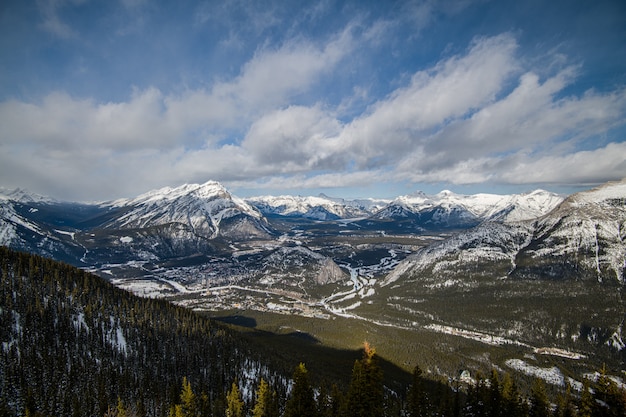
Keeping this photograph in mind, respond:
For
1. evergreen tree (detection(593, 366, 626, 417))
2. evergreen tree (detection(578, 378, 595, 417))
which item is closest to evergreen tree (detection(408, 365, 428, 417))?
evergreen tree (detection(578, 378, 595, 417))

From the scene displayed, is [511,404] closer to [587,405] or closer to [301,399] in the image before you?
[587,405]

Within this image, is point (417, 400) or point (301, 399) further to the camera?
point (417, 400)

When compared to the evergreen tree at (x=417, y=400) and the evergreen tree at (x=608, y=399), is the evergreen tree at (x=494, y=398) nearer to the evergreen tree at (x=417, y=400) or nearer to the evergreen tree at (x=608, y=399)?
the evergreen tree at (x=417, y=400)

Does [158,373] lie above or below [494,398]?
below

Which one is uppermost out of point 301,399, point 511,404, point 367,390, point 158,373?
point 367,390

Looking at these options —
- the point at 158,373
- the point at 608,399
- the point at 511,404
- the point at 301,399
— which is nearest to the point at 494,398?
the point at 511,404

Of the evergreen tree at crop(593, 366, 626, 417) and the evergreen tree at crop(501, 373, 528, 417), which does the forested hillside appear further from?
the evergreen tree at crop(593, 366, 626, 417)

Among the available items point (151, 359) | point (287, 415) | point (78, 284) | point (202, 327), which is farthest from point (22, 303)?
point (287, 415)
